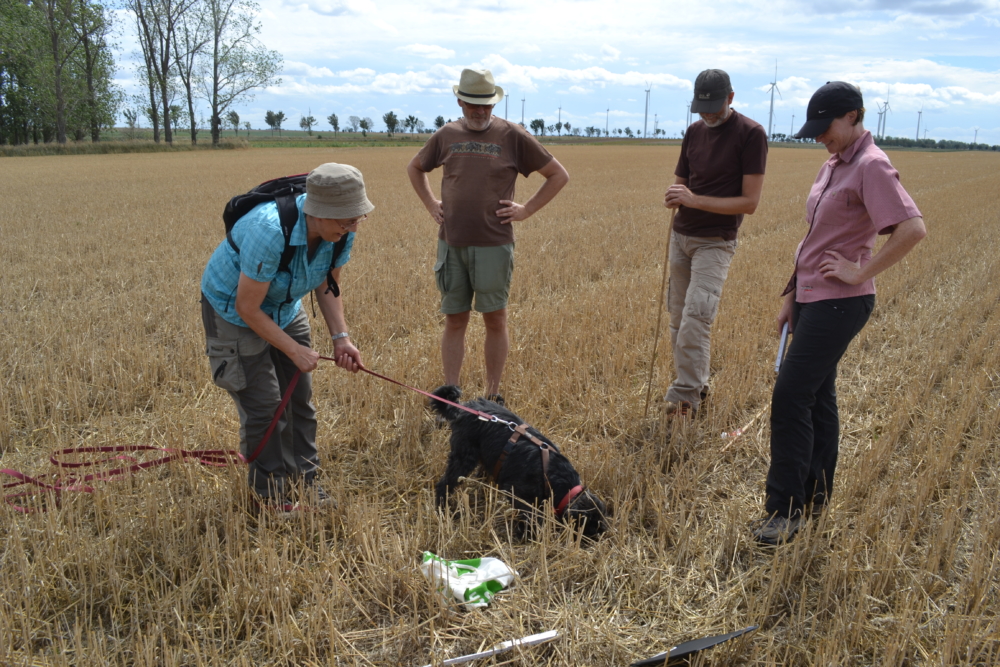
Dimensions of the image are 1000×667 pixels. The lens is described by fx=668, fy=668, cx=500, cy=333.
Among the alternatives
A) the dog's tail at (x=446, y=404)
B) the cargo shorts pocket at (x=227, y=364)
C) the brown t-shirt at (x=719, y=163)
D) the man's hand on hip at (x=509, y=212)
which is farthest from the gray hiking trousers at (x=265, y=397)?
the brown t-shirt at (x=719, y=163)

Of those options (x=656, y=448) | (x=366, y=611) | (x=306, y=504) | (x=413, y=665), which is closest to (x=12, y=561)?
(x=306, y=504)

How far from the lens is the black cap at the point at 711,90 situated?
12.3 ft

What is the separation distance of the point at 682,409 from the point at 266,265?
284 cm

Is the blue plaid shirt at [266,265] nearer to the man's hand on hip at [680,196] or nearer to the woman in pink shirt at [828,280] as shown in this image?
the man's hand on hip at [680,196]

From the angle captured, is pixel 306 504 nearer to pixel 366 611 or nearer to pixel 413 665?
pixel 366 611

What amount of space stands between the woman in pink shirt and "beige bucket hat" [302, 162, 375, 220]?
191cm

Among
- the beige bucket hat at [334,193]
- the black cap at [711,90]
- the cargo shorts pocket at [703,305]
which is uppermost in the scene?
the black cap at [711,90]

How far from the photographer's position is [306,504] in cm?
319

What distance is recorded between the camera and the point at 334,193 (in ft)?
8.96

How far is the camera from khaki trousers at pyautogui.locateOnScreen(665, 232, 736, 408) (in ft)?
13.7

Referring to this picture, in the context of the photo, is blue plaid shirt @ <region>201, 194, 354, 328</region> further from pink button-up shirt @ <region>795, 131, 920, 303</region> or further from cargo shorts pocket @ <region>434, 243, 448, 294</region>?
pink button-up shirt @ <region>795, 131, 920, 303</region>

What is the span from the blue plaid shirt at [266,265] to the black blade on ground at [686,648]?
6.85ft

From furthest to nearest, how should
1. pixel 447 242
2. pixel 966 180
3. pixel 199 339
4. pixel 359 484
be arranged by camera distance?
pixel 966 180 → pixel 199 339 → pixel 447 242 → pixel 359 484

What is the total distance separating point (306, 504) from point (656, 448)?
2.03 m
